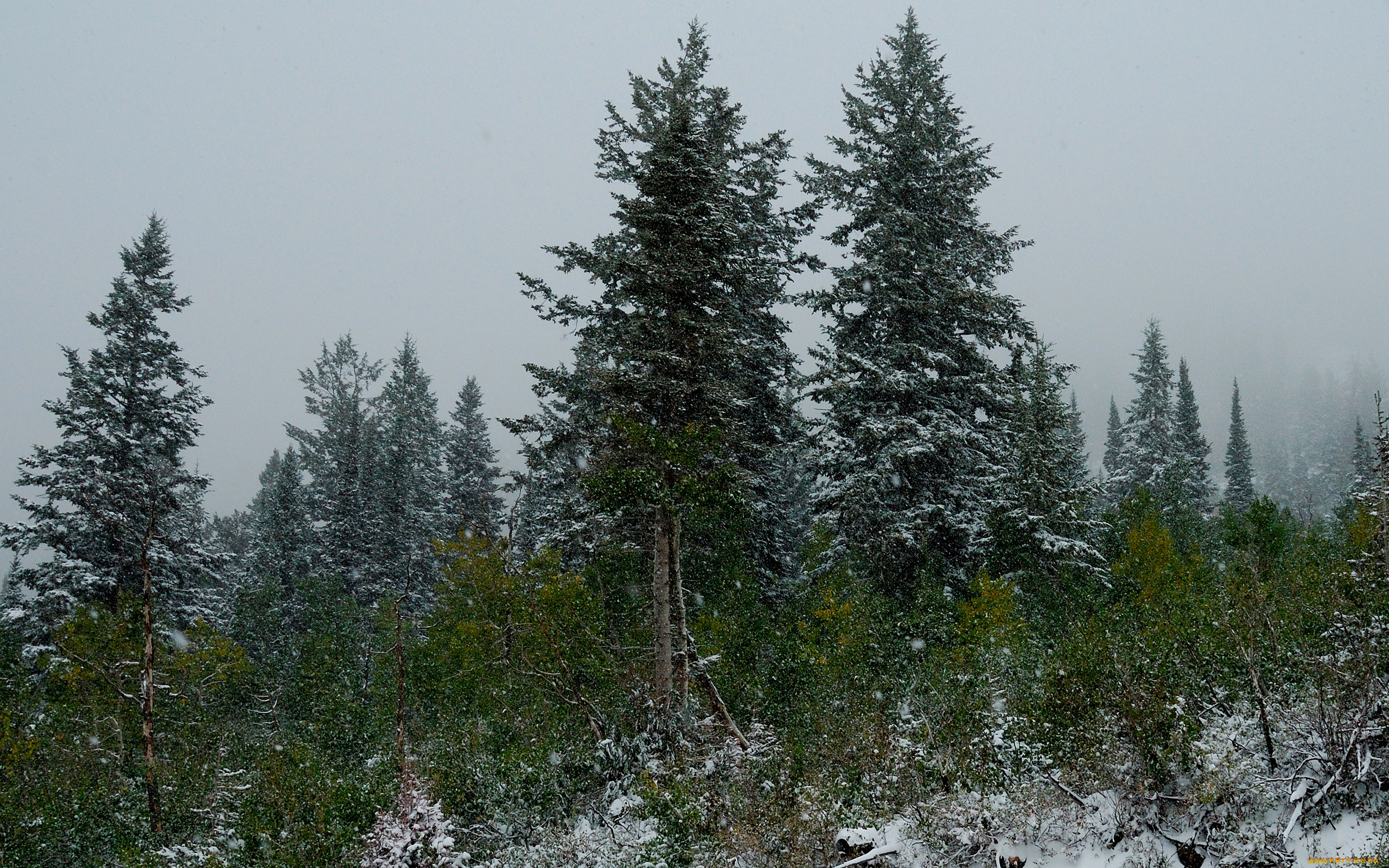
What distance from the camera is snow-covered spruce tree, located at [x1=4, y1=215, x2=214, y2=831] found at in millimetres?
20266

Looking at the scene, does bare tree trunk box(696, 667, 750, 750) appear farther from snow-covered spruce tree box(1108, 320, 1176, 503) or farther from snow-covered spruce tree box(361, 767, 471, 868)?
snow-covered spruce tree box(1108, 320, 1176, 503)

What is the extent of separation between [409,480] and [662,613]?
31.4 m

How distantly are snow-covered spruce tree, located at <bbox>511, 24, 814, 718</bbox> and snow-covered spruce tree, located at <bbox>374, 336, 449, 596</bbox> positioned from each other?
72.7 ft

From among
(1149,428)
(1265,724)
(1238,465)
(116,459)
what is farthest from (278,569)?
(1238,465)

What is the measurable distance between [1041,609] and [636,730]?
9623 mm

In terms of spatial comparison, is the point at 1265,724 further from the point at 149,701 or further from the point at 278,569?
the point at 278,569

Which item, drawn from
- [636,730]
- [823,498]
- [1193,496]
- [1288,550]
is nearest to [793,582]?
[823,498]

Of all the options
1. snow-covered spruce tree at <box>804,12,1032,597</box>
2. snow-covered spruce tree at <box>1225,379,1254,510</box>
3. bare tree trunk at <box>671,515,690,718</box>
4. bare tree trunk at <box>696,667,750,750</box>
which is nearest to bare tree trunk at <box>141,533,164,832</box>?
bare tree trunk at <box>671,515,690,718</box>

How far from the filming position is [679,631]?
1332cm

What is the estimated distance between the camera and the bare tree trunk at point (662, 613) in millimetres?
12602

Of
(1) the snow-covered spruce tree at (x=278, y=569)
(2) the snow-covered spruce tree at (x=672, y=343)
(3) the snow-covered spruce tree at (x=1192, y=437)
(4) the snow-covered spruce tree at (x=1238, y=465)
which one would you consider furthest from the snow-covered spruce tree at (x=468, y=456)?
(4) the snow-covered spruce tree at (x=1238, y=465)

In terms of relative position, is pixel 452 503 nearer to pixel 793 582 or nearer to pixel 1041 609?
pixel 793 582

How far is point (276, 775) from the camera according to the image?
1197 cm

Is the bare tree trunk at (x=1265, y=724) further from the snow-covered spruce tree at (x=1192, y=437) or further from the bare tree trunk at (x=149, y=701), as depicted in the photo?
the snow-covered spruce tree at (x=1192, y=437)
